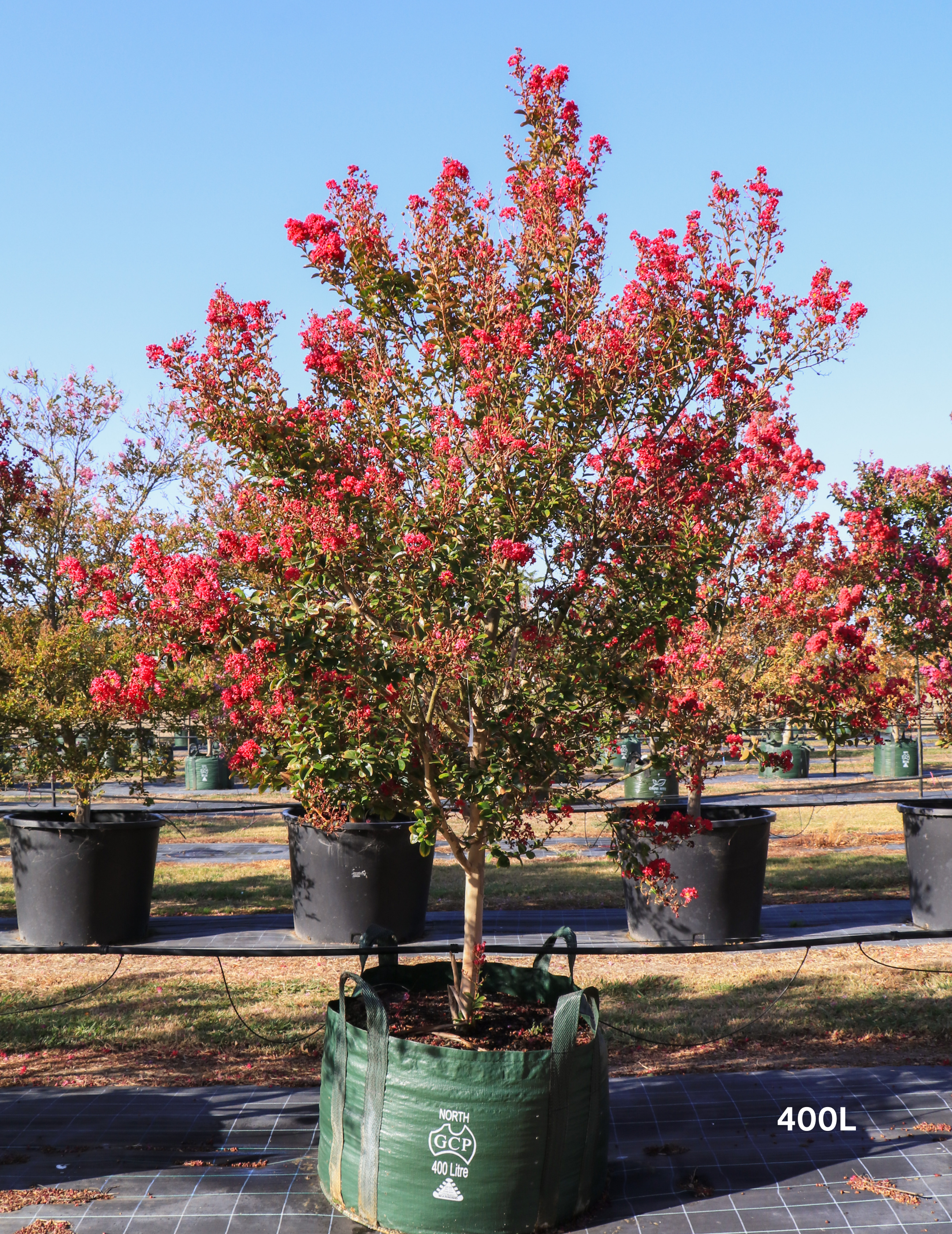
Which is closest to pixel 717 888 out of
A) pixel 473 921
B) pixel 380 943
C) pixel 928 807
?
pixel 928 807

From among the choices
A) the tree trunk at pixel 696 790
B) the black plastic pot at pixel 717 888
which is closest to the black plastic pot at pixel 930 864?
the black plastic pot at pixel 717 888

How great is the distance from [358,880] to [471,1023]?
3.51 m

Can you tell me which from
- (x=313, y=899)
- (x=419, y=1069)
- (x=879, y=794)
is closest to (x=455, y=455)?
(x=419, y=1069)

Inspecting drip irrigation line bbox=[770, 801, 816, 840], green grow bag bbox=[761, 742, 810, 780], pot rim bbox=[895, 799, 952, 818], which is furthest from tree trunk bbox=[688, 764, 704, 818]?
green grow bag bbox=[761, 742, 810, 780]

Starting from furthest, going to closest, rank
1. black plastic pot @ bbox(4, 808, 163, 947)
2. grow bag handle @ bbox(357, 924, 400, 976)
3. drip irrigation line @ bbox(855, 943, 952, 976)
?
1. black plastic pot @ bbox(4, 808, 163, 947)
2. drip irrigation line @ bbox(855, 943, 952, 976)
3. grow bag handle @ bbox(357, 924, 400, 976)

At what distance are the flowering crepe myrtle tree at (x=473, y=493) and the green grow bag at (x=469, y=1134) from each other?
61 cm

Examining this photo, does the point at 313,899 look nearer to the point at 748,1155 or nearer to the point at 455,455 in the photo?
the point at 748,1155

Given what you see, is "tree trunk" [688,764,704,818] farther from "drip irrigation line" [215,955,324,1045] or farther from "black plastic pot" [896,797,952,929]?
"drip irrigation line" [215,955,324,1045]

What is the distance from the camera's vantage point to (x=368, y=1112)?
11.2 feet

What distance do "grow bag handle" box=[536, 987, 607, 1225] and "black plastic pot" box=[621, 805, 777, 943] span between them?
3.83 metres

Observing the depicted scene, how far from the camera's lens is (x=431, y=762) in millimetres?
3748

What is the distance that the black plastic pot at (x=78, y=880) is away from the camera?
7.33m

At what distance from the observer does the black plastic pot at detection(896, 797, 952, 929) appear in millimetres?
7574

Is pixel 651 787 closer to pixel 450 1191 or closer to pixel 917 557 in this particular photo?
pixel 917 557
